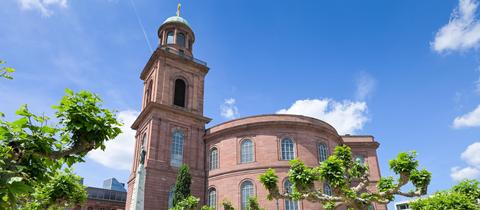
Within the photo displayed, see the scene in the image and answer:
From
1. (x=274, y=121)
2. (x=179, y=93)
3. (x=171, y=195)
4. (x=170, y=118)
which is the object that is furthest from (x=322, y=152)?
(x=179, y=93)

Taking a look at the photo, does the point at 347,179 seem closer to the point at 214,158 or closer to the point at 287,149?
the point at 287,149

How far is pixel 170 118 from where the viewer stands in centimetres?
3094

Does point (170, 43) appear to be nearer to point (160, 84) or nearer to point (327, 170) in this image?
point (160, 84)

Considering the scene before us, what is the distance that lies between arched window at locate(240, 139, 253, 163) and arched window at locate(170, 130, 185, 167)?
5.40 m

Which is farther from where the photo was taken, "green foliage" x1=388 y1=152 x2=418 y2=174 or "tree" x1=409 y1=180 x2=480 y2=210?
"tree" x1=409 y1=180 x2=480 y2=210

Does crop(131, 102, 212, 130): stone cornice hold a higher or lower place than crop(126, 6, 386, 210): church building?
higher

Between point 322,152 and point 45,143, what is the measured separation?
2610 centimetres

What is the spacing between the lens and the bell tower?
91.9 feet

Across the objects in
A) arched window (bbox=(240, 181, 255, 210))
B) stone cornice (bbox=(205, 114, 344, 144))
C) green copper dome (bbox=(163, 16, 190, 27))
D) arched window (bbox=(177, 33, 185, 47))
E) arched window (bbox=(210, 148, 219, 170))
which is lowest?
arched window (bbox=(240, 181, 255, 210))

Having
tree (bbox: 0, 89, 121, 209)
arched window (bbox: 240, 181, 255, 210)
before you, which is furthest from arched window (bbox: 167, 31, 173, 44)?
tree (bbox: 0, 89, 121, 209)

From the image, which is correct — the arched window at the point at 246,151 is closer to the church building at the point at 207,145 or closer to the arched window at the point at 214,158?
the church building at the point at 207,145

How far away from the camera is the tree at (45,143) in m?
4.76

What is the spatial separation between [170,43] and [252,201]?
784 inches

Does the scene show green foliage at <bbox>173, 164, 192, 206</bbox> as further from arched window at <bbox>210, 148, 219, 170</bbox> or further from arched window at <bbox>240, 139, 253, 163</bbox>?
arched window at <bbox>240, 139, 253, 163</bbox>
